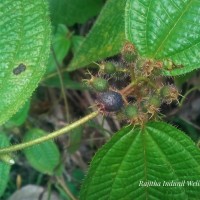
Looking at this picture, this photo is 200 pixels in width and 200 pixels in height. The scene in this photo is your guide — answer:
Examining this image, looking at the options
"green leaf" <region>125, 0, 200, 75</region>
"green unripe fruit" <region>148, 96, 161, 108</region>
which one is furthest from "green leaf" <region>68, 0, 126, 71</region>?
"green unripe fruit" <region>148, 96, 161, 108</region>

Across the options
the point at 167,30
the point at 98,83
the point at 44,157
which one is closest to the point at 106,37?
the point at 167,30

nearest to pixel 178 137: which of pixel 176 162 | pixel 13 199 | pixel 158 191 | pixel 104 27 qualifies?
pixel 176 162

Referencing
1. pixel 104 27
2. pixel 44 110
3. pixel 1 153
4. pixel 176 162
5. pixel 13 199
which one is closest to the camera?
pixel 1 153

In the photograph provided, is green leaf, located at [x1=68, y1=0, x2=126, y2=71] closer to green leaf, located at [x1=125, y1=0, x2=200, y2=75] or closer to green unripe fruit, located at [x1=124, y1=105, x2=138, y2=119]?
green leaf, located at [x1=125, y1=0, x2=200, y2=75]

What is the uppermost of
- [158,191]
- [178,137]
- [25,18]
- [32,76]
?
[25,18]

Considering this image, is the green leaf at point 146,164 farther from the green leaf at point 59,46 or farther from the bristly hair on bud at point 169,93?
the green leaf at point 59,46

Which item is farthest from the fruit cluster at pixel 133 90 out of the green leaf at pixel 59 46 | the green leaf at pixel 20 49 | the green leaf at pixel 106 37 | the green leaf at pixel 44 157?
the green leaf at pixel 59 46

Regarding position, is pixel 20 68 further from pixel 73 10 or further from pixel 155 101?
pixel 73 10

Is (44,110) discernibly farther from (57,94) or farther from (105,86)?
(105,86)
